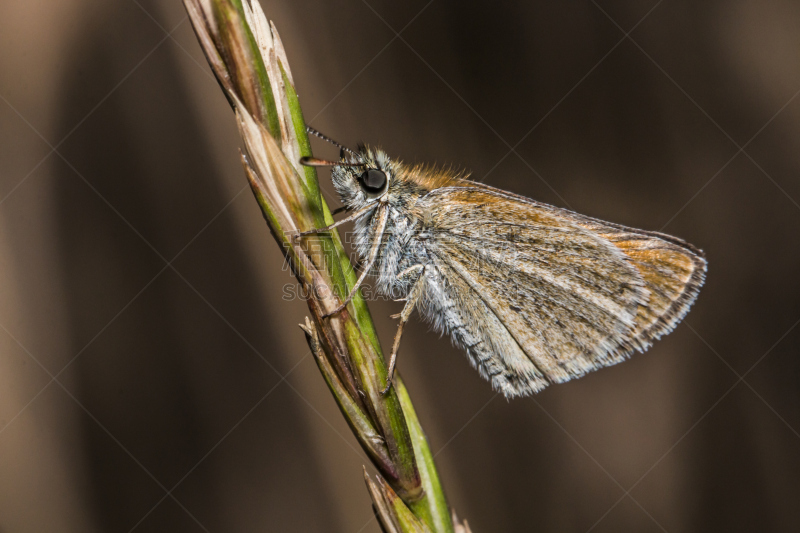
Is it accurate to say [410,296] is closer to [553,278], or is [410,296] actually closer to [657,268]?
[553,278]

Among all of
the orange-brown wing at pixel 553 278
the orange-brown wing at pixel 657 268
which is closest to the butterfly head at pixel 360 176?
the orange-brown wing at pixel 553 278

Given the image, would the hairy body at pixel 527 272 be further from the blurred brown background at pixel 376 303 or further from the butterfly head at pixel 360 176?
the blurred brown background at pixel 376 303

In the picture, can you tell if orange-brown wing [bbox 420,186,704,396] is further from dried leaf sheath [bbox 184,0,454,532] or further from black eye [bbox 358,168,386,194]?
dried leaf sheath [bbox 184,0,454,532]

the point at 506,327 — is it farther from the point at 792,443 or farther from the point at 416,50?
the point at 792,443

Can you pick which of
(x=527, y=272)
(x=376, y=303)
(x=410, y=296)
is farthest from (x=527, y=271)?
(x=376, y=303)

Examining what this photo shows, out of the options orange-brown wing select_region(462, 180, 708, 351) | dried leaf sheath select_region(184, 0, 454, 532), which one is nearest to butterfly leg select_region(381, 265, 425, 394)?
dried leaf sheath select_region(184, 0, 454, 532)

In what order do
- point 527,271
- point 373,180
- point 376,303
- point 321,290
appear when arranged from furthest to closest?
point 376,303 → point 527,271 → point 373,180 → point 321,290
